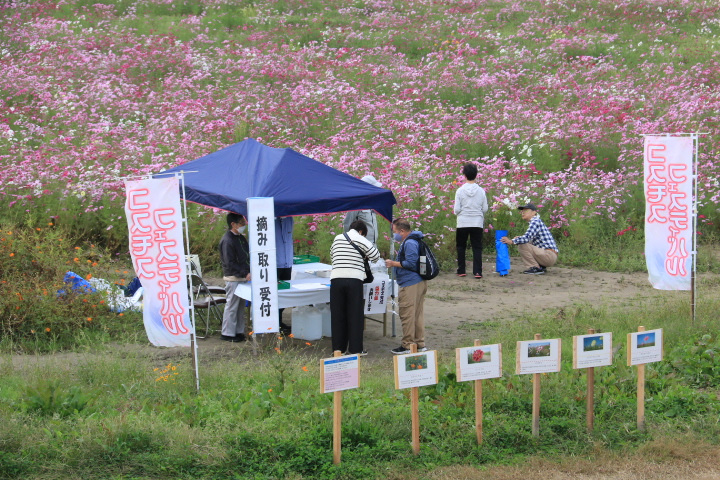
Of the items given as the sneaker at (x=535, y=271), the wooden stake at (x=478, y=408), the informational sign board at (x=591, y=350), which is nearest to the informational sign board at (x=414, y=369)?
the wooden stake at (x=478, y=408)

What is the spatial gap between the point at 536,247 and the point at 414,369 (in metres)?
8.60

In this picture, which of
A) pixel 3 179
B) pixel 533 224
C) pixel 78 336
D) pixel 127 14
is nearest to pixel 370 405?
pixel 78 336

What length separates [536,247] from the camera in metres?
13.9

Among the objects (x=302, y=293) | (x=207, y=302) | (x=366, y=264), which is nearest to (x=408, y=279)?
(x=366, y=264)

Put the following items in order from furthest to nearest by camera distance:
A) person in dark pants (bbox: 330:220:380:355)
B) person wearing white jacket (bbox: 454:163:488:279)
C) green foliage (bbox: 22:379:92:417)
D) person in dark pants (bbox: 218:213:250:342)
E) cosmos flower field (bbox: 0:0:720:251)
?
cosmos flower field (bbox: 0:0:720:251), person wearing white jacket (bbox: 454:163:488:279), person in dark pants (bbox: 218:213:250:342), person in dark pants (bbox: 330:220:380:355), green foliage (bbox: 22:379:92:417)

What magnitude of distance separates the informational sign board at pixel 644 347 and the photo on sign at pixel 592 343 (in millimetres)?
225

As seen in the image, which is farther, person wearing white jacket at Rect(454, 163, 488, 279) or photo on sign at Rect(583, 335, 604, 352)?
person wearing white jacket at Rect(454, 163, 488, 279)

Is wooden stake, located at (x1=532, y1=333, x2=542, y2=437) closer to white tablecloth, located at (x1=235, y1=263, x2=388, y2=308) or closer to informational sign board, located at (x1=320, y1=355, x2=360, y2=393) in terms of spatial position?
informational sign board, located at (x1=320, y1=355, x2=360, y2=393)

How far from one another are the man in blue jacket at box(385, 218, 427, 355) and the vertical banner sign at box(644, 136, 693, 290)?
2.62m

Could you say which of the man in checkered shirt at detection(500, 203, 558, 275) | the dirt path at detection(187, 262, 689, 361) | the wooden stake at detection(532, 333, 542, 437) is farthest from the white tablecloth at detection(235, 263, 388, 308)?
the man in checkered shirt at detection(500, 203, 558, 275)

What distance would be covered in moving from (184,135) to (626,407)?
39.3 ft

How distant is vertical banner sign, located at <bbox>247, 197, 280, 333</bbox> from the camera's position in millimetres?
8398

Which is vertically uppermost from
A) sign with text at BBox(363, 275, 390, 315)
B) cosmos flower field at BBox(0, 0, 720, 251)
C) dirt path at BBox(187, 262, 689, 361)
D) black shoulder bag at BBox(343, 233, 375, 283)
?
cosmos flower field at BBox(0, 0, 720, 251)

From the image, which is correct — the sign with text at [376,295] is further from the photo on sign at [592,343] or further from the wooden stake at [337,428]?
the wooden stake at [337,428]
